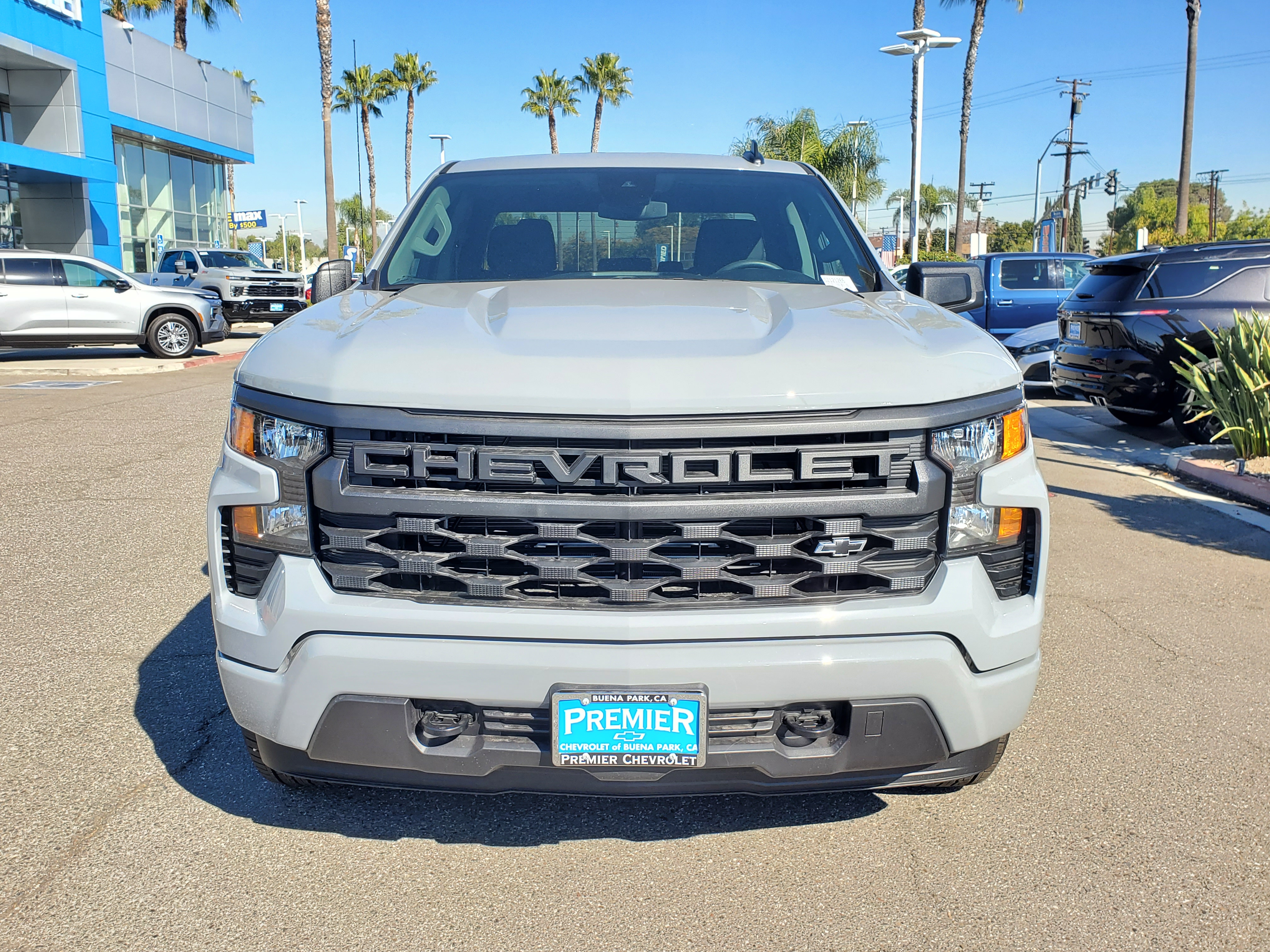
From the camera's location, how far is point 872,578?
2.42 m

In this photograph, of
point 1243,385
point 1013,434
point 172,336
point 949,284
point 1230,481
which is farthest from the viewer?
point 172,336

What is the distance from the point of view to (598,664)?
89.7 inches

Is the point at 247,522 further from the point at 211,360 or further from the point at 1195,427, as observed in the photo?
the point at 211,360

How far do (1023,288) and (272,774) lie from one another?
1539 centimetres

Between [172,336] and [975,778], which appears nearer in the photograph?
[975,778]

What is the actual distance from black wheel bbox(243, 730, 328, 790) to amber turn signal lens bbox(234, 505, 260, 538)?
494 mm

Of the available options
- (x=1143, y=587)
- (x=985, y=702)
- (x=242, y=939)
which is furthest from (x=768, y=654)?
(x=1143, y=587)

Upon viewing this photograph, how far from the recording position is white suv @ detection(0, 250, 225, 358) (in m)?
17.4

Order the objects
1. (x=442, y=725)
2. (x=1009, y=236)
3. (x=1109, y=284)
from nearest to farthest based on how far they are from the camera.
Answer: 1. (x=442, y=725)
2. (x=1109, y=284)
3. (x=1009, y=236)

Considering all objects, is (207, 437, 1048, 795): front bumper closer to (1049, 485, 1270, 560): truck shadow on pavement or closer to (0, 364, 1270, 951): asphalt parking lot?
(0, 364, 1270, 951): asphalt parking lot

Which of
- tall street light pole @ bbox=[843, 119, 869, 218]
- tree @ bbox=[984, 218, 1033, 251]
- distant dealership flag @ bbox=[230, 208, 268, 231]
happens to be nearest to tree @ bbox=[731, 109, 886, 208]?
tall street light pole @ bbox=[843, 119, 869, 218]

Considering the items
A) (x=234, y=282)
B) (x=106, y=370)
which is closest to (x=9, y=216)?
(x=234, y=282)

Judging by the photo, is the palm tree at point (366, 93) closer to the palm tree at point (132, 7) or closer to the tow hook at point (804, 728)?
the palm tree at point (132, 7)

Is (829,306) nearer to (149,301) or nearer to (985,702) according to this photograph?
(985,702)
